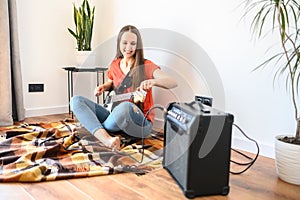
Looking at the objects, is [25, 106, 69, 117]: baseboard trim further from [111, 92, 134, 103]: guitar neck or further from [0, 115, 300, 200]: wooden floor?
[0, 115, 300, 200]: wooden floor

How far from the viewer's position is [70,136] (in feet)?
6.10

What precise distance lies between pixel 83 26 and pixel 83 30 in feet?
0.11

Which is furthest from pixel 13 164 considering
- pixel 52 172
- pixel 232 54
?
pixel 232 54

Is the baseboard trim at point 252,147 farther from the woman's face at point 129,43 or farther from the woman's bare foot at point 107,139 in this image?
the woman's face at point 129,43

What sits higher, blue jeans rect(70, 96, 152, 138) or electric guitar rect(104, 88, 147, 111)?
electric guitar rect(104, 88, 147, 111)

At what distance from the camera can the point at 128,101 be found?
6.40 feet

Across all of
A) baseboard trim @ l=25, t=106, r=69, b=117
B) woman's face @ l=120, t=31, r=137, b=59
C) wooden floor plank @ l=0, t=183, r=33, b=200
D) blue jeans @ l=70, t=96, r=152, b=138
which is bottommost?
baseboard trim @ l=25, t=106, r=69, b=117

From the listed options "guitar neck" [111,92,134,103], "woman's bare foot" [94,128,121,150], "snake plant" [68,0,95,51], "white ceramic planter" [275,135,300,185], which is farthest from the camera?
"snake plant" [68,0,95,51]

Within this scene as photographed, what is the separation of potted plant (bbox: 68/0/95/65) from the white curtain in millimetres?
499

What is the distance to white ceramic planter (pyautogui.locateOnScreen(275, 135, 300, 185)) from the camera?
138cm

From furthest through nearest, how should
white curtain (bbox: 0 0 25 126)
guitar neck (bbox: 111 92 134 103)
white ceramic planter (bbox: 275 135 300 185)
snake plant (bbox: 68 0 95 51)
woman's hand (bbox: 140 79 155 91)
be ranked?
snake plant (bbox: 68 0 95 51), white curtain (bbox: 0 0 25 126), guitar neck (bbox: 111 92 134 103), woman's hand (bbox: 140 79 155 91), white ceramic planter (bbox: 275 135 300 185)

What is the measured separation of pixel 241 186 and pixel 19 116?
1888 millimetres

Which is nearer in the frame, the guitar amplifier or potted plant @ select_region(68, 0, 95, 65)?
the guitar amplifier

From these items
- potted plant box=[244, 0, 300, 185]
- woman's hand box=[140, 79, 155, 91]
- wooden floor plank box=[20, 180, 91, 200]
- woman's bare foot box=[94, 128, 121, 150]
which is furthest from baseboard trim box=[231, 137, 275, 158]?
wooden floor plank box=[20, 180, 91, 200]
